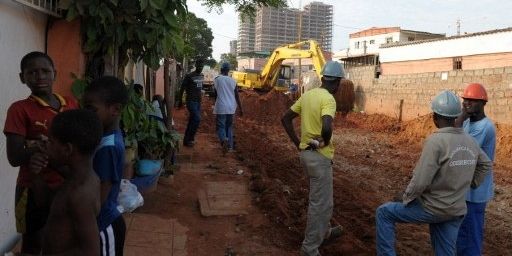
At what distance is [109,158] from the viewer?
7.15 feet

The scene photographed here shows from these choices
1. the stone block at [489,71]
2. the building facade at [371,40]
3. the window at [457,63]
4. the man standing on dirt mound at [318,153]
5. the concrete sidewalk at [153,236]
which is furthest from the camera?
the building facade at [371,40]

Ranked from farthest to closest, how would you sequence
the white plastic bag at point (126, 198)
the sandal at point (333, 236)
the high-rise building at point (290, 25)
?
the high-rise building at point (290, 25), the sandal at point (333, 236), the white plastic bag at point (126, 198)

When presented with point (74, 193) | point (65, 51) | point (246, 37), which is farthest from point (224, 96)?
point (246, 37)

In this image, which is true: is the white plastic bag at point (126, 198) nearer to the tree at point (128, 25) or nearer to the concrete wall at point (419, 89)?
the tree at point (128, 25)

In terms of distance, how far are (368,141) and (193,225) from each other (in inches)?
409

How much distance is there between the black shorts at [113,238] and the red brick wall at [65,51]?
2349 millimetres

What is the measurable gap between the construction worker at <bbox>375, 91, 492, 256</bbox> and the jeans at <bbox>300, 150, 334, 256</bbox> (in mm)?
640

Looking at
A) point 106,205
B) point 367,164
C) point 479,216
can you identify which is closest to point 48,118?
point 106,205

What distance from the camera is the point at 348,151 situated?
41.3 feet

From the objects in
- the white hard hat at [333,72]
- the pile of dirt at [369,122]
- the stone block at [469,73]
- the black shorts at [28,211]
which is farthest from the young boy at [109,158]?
the pile of dirt at [369,122]

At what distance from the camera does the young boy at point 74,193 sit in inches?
76.0

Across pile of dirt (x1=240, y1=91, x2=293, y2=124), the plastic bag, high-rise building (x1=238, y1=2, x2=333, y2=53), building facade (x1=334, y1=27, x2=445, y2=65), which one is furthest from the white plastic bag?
high-rise building (x1=238, y1=2, x2=333, y2=53)

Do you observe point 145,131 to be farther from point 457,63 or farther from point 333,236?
point 457,63

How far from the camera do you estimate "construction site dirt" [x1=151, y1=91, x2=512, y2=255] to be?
5199 millimetres
